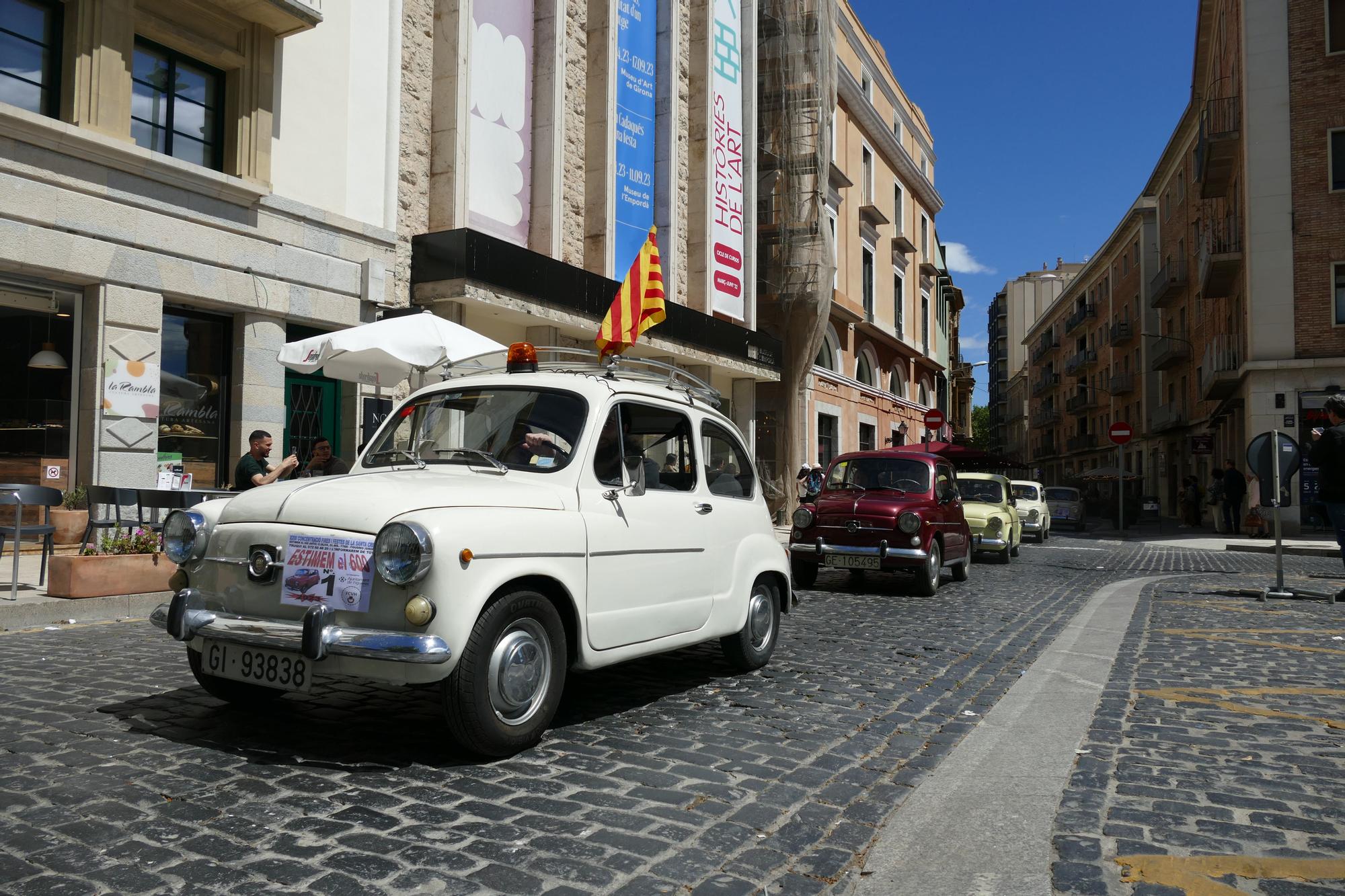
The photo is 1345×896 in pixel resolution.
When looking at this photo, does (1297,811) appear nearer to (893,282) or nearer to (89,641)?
(89,641)

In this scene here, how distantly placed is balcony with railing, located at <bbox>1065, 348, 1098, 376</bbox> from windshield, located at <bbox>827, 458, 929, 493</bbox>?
187 feet

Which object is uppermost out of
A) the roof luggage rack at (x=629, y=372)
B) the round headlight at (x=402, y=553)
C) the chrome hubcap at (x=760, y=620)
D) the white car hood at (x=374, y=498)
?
the roof luggage rack at (x=629, y=372)

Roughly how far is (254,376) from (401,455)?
859 cm

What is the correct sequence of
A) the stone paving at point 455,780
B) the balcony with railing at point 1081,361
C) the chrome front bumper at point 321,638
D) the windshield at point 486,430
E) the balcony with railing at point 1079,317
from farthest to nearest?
the balcony with railing at point 1079,317, the balcony with railing at point 1081,361, the windshield at point 486,430, the chrome front bumper at point 321,638, the stone paving at point 455,780

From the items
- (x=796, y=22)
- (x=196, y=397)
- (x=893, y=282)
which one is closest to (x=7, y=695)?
(x=196, y=397)

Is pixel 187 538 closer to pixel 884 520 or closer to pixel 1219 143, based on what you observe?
pixel 884 520

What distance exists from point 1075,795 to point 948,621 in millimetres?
5266

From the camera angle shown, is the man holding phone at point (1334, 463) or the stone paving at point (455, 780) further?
the man holding phone at point (1334, 463)

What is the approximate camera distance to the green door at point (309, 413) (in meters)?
13.7

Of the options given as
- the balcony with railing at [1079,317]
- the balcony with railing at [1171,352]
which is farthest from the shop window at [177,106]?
the balcony with railing at [1079,317]

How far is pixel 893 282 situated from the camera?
39844 mm

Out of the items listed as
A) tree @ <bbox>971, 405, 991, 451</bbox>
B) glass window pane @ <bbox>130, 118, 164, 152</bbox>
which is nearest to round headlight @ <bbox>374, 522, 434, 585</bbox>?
glass window pane @ <bbox>130, 118, 164, 152</bbox>

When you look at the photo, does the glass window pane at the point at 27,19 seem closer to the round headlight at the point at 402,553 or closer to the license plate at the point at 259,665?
the license plate at the point at 259,665

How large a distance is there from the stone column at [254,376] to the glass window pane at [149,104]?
253 centimetres
